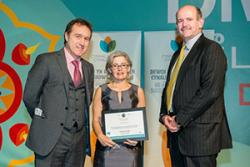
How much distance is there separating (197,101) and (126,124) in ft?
2.40

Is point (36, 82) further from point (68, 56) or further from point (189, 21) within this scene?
point (189, 21)

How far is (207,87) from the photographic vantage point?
2500mm

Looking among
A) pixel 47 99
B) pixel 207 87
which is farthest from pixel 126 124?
pixel 207 87

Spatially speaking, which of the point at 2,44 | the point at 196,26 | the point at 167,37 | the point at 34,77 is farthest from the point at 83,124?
the point at 2,44

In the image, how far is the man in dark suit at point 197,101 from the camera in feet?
8.23

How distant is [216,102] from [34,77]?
1.31 m

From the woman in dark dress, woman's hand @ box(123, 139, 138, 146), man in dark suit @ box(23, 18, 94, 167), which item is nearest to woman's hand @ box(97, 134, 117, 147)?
the woman in dark dress

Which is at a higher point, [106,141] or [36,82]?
[36,82]

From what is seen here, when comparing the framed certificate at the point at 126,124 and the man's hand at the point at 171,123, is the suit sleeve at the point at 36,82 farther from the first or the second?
the man's hand at the point at 171,123

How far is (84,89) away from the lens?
9.22 ft

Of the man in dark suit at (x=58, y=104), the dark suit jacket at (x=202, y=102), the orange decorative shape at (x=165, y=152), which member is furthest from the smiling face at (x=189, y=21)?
the orange decorative shape at (x=165, y=152)

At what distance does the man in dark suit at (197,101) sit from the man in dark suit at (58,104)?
0.69 m

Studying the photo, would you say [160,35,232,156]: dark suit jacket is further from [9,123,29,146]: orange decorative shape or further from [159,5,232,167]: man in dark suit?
[9,123,29,146]: orange decorative shape

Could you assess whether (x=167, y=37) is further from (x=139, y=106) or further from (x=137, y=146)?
(x=137, y=146)
